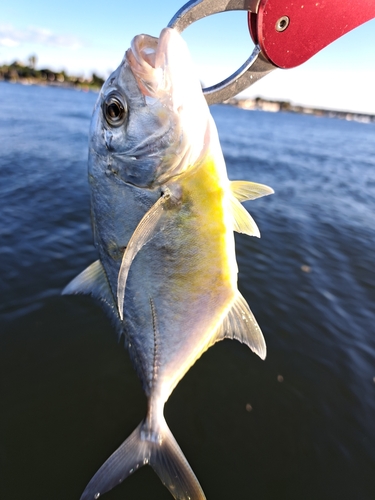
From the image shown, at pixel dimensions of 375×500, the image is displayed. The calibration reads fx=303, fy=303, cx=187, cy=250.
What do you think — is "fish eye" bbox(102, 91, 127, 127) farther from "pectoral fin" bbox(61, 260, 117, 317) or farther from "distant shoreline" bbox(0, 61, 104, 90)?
"distant shoreline" bbox(0, 61, 104, 90)

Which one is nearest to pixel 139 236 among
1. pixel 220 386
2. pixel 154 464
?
pixel 154 464

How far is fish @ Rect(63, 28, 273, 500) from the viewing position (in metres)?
1.57

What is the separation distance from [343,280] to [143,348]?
19.2 feet

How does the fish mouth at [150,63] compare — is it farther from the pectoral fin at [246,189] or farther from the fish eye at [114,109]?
the pectoral fin at [246,189]

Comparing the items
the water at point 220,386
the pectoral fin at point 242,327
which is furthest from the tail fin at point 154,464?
the water at point 220,386

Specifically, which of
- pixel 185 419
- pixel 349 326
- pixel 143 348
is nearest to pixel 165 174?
pixel 143 348

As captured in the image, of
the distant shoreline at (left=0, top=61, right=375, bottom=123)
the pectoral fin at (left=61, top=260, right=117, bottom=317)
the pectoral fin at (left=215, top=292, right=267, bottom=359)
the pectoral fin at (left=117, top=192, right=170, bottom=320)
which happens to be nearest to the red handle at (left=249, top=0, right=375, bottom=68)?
the pectoral fin at (left=117, top=192, right=170, bottom=320)

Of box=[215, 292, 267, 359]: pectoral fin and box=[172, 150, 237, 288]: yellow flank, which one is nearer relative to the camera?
box=[172, 150, 237, 288]: yellow flank

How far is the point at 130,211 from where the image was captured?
1.75 meters

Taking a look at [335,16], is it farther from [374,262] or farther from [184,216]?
[374,262]

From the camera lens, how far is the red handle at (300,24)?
169 cm

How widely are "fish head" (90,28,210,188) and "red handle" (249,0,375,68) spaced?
1.77ft

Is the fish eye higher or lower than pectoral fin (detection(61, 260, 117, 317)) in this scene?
higher

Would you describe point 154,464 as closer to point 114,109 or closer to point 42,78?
point 114,109
